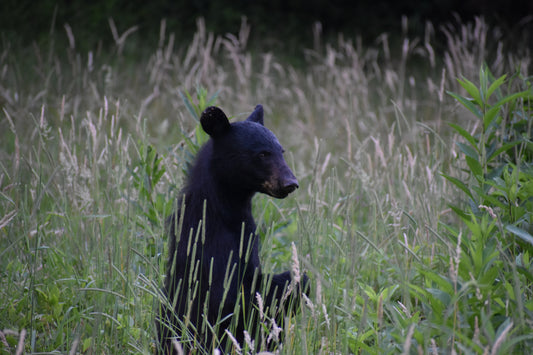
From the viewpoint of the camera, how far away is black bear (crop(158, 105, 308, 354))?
2.62 m

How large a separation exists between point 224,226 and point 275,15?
10891 mm

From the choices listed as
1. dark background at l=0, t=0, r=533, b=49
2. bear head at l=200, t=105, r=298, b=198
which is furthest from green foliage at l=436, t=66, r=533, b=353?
dark background at l=0, t=0, r=533, b=49

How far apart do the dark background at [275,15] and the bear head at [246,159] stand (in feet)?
29.3

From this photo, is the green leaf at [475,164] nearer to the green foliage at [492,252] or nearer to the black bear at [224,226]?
the green foliage at [492,252]

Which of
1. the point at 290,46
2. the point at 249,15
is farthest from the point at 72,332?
the point at 249,15

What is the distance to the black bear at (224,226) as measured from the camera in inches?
103

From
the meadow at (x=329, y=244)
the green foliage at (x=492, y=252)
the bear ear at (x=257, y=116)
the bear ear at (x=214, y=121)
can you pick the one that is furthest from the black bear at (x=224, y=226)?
the green foliage at (x=492, y=252)

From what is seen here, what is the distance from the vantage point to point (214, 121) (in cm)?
283

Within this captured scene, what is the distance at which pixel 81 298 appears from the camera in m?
2.94

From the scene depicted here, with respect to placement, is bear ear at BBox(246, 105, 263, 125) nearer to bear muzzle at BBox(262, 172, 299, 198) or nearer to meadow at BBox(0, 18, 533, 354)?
meadow at BBox(0, 18, 533, 354)

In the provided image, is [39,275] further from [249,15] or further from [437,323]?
[249,15]

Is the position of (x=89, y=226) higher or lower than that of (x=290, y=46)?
lower

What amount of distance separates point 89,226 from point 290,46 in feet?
29.4

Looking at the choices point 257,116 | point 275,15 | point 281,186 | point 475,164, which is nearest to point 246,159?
point 281,186
